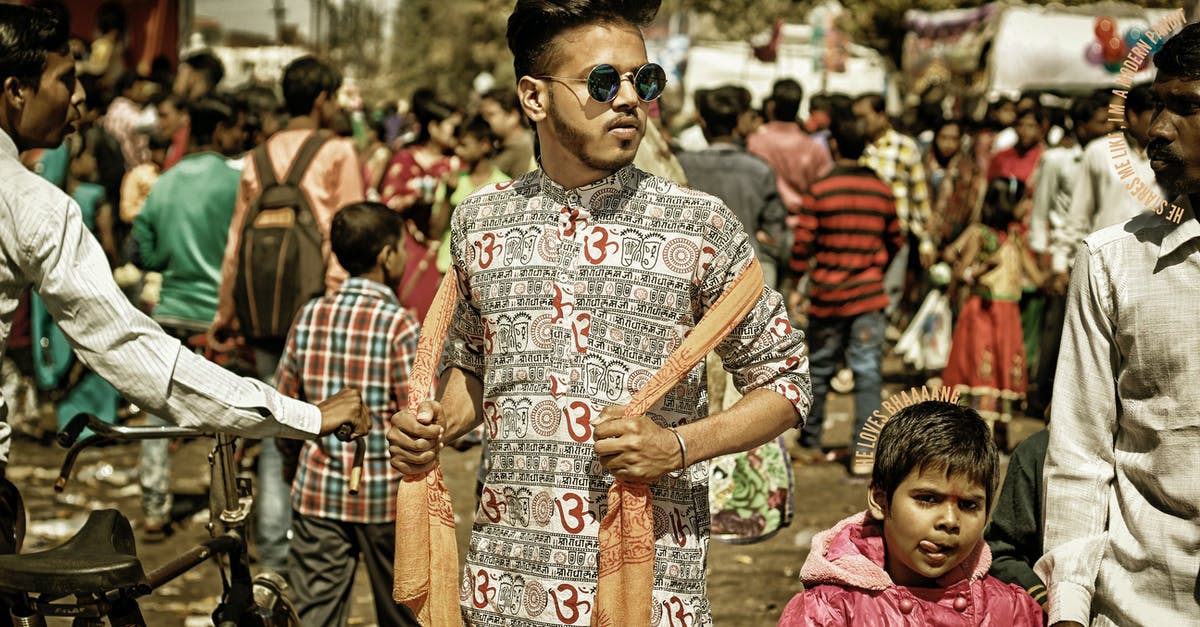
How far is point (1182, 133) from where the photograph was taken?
2.57 meters

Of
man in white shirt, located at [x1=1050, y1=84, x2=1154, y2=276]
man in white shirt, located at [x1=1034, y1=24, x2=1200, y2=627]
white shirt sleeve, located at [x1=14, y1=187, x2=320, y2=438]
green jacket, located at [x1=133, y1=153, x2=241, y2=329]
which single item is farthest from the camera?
man in white shirt, located at [x1=1050, y1=84, x2=1154, y2=276]

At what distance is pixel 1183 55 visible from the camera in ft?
8.45

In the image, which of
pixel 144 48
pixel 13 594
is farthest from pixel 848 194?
pixel 144 48

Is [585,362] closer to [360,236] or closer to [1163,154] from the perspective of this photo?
[1163,154]

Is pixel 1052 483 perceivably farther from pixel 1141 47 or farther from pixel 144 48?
pixel 144 48

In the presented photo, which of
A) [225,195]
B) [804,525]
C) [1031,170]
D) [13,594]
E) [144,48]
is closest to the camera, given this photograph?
[13,594]

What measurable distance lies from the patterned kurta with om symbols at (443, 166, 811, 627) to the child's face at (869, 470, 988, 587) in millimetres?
302

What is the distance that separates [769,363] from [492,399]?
590 millimetres

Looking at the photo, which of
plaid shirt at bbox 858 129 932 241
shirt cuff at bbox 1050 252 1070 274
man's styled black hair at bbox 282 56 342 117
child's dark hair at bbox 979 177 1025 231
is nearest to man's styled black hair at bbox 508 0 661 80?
man's styled black hair at bbox 282 56 342 117

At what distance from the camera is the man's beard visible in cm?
282

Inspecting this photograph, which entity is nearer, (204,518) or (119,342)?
(119,342)

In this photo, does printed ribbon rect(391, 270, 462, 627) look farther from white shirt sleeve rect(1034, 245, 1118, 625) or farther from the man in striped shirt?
the man in striped shirt

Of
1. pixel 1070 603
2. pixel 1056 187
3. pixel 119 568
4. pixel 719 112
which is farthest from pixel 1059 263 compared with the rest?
pixel 119 568

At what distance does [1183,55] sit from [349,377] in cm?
309
